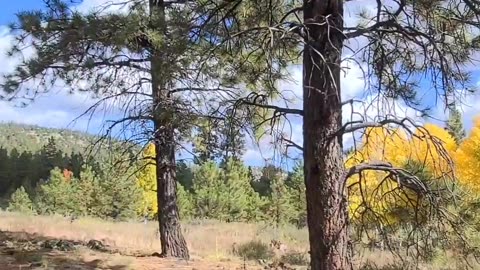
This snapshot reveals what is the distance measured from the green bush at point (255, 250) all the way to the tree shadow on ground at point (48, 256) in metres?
5.03

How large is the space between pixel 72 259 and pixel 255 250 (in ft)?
22.7

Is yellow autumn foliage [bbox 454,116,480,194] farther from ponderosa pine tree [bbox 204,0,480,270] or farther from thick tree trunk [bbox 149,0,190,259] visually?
ponderosa pine tree [bbox 204,0,480,270]

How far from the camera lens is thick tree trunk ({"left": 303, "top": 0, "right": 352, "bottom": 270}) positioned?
419 cm

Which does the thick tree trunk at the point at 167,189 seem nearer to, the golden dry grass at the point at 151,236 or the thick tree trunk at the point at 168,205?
the thick tree trunk at the point at 168,205

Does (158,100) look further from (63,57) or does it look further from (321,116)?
(321,116)

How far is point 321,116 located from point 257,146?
64cm

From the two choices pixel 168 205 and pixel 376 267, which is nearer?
pixel 168 205

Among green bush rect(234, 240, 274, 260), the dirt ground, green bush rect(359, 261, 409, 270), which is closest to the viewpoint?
the dirt ground

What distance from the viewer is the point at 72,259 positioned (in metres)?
8.66

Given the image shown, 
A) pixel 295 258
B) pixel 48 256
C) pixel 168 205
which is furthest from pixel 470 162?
pixel 48 256

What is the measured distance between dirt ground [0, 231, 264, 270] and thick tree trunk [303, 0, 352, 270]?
467 cm

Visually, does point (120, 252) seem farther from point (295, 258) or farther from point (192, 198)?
point (192, 198)

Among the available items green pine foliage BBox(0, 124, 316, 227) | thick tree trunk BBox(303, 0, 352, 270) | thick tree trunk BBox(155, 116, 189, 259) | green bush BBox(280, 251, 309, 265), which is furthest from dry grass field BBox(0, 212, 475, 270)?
green pine foliage BBox(0, 124, 316, 227)

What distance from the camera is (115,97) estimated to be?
8969 mm
